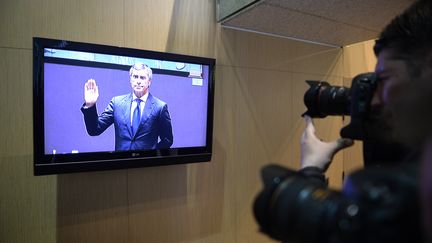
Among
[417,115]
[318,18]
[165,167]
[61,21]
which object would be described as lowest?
[165,167]

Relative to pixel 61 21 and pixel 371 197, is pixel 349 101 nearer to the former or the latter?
pixel 371 197

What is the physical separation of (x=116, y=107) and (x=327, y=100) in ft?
2.85

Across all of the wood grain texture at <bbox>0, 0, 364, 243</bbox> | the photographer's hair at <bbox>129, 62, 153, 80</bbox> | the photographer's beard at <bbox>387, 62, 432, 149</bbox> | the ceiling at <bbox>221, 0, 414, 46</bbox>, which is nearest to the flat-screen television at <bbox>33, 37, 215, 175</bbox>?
the photographer's hair at <bbox>129, 62, 153, 80</bbox>

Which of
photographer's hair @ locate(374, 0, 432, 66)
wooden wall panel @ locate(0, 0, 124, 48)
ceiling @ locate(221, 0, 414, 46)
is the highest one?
ceiling @ locate(221, 0, 414, 46)

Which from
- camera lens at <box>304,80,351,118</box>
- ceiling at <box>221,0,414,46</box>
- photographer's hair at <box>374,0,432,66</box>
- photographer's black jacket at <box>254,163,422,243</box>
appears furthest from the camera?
ceiling at <box>221,0,414,46</box>

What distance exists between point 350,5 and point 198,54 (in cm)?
82

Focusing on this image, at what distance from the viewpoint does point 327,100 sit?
0.86m

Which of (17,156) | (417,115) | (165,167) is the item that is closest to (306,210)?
(417,115)

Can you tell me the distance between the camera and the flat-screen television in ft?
3.16

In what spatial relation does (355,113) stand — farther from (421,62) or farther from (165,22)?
(165,22)

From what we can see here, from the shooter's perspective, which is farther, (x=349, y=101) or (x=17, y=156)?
(x=17, y=156)

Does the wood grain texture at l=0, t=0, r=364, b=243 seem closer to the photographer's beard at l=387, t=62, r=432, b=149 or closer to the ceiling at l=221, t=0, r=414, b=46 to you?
the ceiling at l=221, t=0, r=414, b=46

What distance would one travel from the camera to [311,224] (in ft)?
1.13

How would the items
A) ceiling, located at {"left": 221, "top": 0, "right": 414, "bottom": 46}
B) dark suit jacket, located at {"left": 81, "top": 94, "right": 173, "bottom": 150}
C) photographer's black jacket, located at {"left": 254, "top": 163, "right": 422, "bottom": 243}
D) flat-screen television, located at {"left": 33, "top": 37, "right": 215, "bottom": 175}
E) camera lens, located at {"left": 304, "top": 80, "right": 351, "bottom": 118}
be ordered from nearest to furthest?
1. photographer's black jacket, located at {"left": 254, "top": 163, "right": 422, "bottom": 243}
2. camera lens, located at {"left": 304, "top": 80, "right": 351, "bottom": 118}
3. flat-screen television, located at {"left": 33, "top": 37, "right": 215, "bottom": 175}
4. dark suit jacket, located at {"left": 81, "top": 94, "right": 173, "bottom": 150}
5. ceiling, located at {"left": 221, "top": 0, "right": 414, "bottom": 46}
